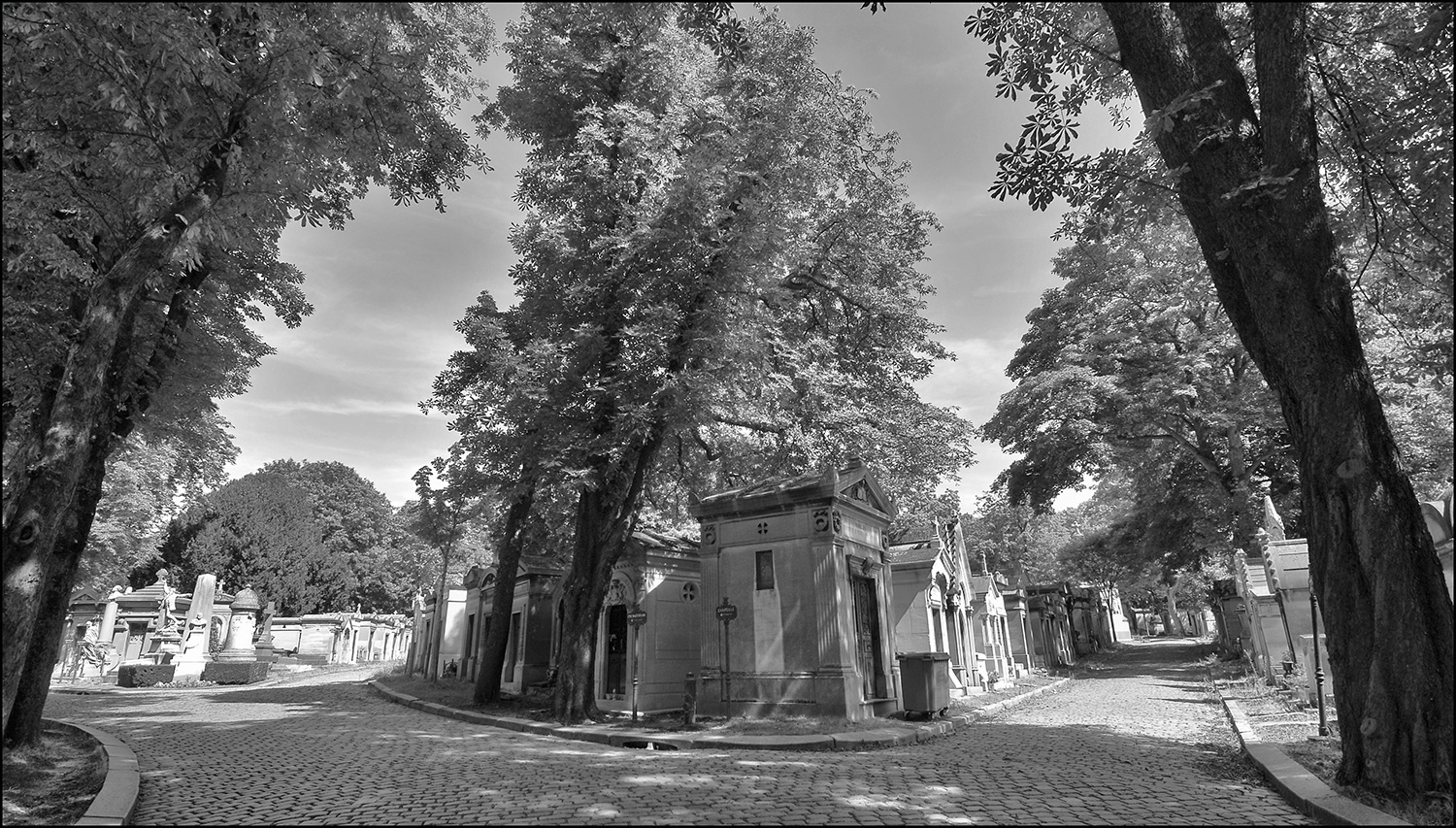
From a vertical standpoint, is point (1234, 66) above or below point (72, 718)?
above

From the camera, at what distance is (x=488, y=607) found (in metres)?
25.7

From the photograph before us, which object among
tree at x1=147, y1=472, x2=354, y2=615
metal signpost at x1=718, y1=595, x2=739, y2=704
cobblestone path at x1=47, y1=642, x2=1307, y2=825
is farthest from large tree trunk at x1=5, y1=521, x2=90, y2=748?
tree at x1=147, y1=472, x2=354, y2=615

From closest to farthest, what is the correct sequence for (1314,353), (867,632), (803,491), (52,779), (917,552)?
(1314,353)
(52,779)
(803,491)
(867,632)
(917,552)

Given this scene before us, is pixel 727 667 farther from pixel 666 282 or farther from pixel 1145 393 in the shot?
pixel 1145 393

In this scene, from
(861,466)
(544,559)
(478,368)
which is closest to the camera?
(861,466)

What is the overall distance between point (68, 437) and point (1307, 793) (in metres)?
11.5

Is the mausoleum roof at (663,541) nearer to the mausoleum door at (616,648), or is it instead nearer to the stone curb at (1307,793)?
the mausoleum door at (616,648)

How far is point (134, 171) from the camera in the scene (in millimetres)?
8156

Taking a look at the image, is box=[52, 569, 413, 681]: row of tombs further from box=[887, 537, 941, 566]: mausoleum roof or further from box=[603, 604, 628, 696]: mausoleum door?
box=[887, 537, 941, 566]: mausoleum roof

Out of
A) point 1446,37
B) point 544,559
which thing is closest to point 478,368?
point 544,559

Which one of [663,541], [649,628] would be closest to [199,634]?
[663,541]

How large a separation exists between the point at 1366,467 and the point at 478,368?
55.5 feet

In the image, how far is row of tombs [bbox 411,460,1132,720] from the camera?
47.5 feet

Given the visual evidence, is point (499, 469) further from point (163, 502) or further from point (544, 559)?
point (163, 502)
